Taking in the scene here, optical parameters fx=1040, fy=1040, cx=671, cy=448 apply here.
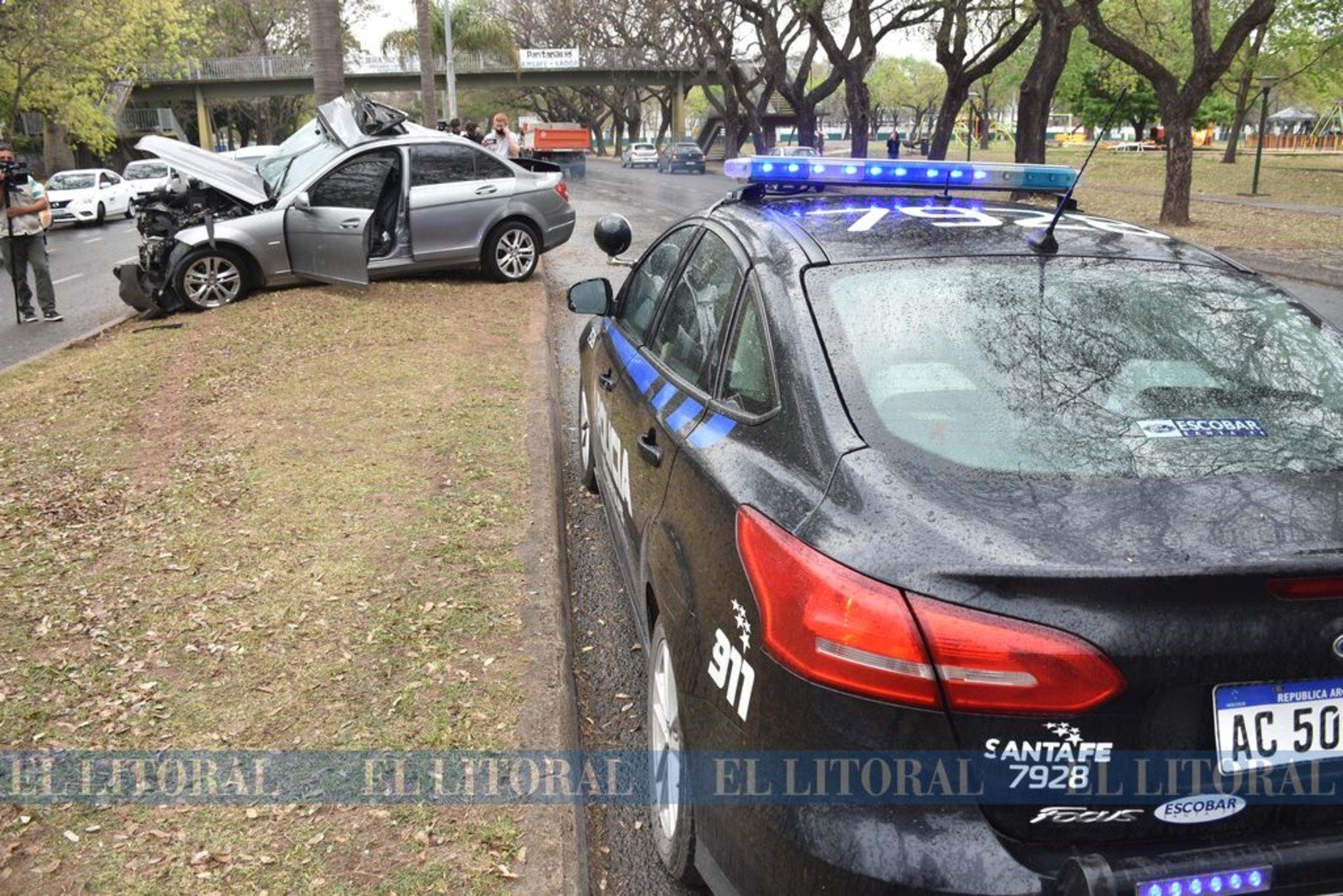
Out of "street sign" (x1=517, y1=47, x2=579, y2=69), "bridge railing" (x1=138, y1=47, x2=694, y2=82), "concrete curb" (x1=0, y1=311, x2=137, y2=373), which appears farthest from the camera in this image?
"street sign" (x1=517, y1=47, x2=579, y2=69)

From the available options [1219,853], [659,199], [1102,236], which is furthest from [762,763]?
[659,199]

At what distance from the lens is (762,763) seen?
194cm

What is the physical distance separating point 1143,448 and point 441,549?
10.5ft

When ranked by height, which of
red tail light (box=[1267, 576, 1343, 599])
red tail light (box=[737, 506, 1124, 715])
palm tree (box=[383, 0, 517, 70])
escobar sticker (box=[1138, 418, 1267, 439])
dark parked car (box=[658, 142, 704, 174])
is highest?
palm tree (box=[383, 0, 517, 70])

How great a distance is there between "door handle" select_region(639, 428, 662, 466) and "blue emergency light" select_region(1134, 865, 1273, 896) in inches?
63.3

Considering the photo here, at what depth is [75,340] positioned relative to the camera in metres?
10.3

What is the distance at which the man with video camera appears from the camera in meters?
11.4

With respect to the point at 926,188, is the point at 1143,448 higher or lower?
lower

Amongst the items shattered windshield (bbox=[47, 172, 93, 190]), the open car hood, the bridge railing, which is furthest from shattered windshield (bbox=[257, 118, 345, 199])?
the bridge railing

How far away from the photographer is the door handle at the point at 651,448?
2.93 m

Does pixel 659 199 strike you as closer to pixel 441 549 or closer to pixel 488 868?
pixel 441 549

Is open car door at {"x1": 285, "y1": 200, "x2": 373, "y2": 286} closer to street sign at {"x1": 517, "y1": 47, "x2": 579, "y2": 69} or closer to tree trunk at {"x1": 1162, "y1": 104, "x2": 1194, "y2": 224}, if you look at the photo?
tree trunk at {"x1": 1162, "y1": 104, "x2": 1194, "y2": 224}

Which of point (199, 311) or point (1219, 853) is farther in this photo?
point (199, 311)

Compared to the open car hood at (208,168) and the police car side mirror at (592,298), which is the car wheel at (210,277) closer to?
the open car hood at (208,168)
